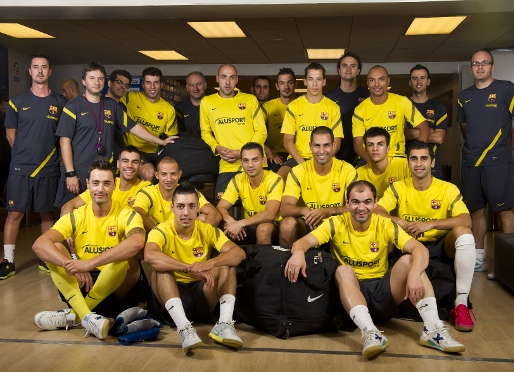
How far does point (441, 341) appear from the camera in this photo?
326 cm

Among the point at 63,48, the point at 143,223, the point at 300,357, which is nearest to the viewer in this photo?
the point at 300,357

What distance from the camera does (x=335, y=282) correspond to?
143 inches

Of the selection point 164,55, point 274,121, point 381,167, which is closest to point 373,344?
point 381,167

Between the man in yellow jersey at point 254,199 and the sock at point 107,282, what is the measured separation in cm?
92

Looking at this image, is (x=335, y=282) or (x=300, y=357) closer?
(x=300, y=357)

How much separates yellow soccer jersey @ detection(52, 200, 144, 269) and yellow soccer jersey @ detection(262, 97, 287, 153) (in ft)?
6.99

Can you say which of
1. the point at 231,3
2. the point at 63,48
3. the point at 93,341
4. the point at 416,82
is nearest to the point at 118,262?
the point at 93,341

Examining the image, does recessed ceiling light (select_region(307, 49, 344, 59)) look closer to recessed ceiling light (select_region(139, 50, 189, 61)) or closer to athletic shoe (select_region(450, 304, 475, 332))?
recessed ceiling light (select_region(139, 50, 189, 61))

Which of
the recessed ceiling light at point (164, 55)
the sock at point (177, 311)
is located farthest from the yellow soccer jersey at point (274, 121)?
the recessed ceiling light at point (164, 55)

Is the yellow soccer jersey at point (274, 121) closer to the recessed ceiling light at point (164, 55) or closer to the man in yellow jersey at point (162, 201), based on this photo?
the man in yellow jersey at point (162, 201)

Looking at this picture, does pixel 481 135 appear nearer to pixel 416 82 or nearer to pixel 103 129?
pixel 416 82

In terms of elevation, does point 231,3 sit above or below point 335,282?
above

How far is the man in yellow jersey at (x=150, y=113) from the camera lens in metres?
5.43

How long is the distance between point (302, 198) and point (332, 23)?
13.3 ft
